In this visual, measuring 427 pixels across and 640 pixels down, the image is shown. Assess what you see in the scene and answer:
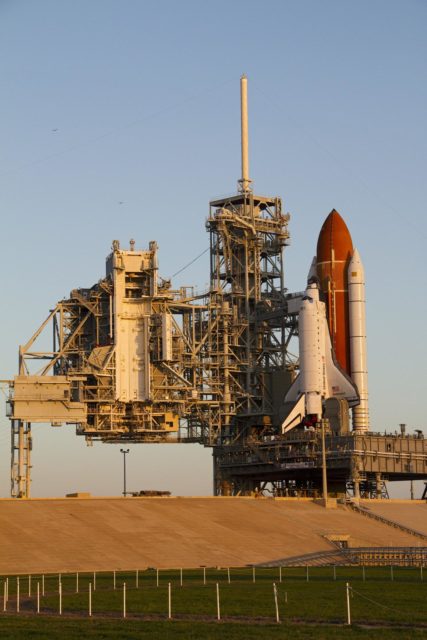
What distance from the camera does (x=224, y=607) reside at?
4841 centimetres

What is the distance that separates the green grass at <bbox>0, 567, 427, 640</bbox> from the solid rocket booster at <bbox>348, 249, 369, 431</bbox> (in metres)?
49.1

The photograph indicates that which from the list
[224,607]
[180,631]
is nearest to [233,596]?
[224,607]

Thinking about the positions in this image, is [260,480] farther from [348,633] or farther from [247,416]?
[348,633]

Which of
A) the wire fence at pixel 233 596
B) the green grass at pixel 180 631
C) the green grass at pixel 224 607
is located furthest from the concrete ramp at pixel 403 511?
the green grass at pixel 180 631

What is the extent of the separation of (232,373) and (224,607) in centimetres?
7478

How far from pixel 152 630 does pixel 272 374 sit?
8288cm

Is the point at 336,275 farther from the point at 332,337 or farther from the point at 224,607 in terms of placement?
the point at 224,607

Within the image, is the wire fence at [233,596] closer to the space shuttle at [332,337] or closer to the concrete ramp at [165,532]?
the concrete ramp at [165,532]

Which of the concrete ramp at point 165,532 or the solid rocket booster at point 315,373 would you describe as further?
the solid rocket booster at point 315,373

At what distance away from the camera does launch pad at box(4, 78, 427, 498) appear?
368 feet

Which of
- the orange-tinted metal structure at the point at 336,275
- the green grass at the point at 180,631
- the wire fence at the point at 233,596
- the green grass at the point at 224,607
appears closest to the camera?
the green grass at the point at 180,631

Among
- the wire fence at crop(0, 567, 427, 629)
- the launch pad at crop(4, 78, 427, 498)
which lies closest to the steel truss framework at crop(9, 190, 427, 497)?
the launch pad at crop(4, 78, 427, 498)

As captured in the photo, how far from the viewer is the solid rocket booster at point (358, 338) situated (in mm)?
116812

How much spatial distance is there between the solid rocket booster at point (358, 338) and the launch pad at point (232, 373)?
0.12 m
